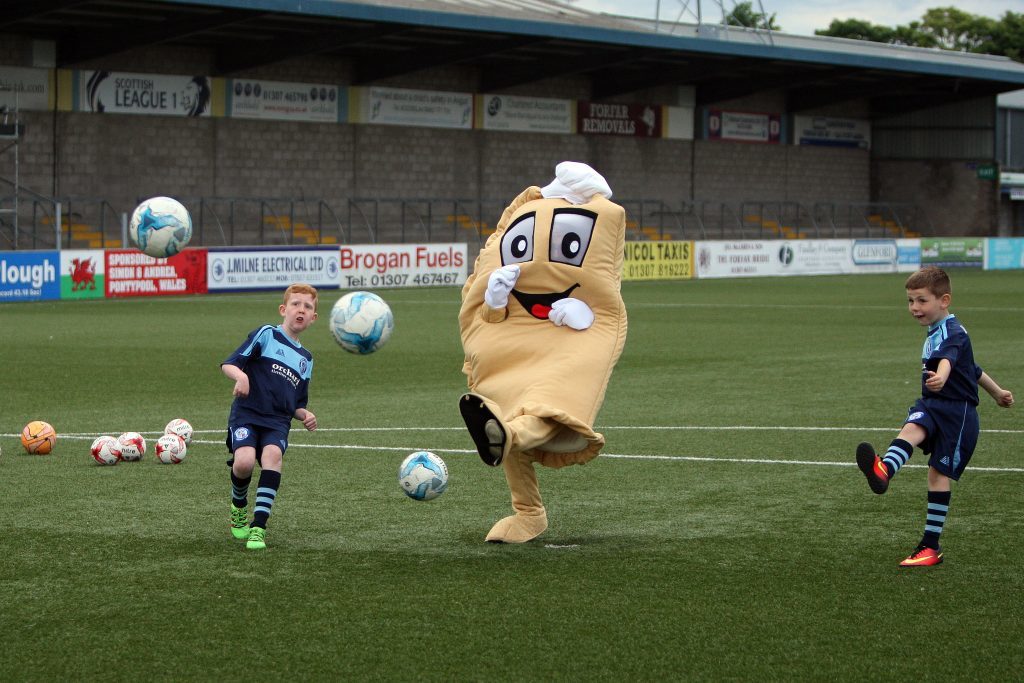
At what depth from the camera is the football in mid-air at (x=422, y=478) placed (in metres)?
8.20

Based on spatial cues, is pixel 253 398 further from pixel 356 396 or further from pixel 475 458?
pixel 356 396

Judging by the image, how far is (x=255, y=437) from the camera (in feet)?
26.3

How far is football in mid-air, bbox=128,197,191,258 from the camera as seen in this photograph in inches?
501

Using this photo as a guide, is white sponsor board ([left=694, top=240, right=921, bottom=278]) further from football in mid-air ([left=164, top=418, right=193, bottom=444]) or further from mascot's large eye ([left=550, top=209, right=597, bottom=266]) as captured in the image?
mascot's large eye ([left=550, top=209, right=597, bottom=266])

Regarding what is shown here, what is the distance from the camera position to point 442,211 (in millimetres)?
48781

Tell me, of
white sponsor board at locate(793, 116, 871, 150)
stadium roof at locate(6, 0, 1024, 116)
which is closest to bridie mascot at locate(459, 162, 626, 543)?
stadium roof at locate(6, 0, 1024, 116)

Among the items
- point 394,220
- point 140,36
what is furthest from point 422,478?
point 394,220

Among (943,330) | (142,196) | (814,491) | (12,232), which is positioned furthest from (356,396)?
(142,196)

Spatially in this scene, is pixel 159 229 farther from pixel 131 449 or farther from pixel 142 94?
pixel 142 94

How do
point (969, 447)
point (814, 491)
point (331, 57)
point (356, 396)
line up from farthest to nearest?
point (331, 57), point (356, 396), point (814, 491), point (969, 447)

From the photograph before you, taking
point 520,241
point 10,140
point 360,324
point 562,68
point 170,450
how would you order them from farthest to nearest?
point 562,68 < point 10,140 < point 170,450 < point 360,324 < point 520,241

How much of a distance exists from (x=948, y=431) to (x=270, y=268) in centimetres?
2909

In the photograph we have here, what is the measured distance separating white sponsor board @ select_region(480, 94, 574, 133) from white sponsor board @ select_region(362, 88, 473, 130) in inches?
32.6

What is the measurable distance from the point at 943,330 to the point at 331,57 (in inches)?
1601
